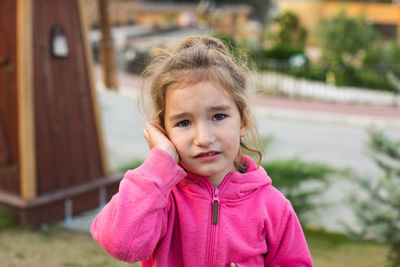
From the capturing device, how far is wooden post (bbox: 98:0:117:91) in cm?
1455

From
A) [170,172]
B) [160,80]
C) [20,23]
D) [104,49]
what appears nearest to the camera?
[170,172]

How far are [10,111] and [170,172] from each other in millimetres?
3948

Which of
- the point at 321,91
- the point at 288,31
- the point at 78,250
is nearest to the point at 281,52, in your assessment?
the point at 288,31

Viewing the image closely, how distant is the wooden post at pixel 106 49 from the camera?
1455cm

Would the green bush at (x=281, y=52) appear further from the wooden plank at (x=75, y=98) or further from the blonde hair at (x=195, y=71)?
the blonde hair at (x=195, y=71)

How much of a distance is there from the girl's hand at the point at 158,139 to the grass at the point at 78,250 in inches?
111

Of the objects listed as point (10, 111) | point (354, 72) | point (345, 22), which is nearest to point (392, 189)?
point (10, 111)

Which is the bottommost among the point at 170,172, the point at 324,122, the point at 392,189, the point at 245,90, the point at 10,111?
the point at 324,122

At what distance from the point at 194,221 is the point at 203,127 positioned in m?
0.31

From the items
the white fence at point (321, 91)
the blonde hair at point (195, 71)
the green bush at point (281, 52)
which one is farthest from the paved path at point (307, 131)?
the green bush at point (281, 52)

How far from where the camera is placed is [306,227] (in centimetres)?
553

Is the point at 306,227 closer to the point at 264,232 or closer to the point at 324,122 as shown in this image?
Answer: the point at 264,232

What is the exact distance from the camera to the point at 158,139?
1.58m

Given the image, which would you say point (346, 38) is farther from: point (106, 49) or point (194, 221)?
point (194, 221)
